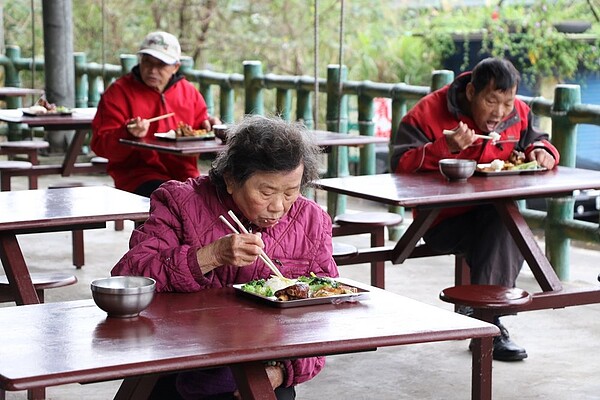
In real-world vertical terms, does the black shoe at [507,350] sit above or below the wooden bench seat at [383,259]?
below

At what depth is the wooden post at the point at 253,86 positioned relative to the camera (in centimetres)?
817

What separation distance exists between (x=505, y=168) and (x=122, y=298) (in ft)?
8.92

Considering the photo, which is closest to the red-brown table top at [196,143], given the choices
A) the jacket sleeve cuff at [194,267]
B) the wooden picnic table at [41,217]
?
the wooden picnic table at [41,217]

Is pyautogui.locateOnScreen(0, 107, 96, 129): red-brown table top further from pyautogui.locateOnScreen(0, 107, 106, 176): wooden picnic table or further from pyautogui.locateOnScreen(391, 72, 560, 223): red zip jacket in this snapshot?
pyautogui.locateOnScreen(391, 72, 560, 223): red zip jacket

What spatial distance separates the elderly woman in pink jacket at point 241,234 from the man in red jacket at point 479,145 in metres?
1.77

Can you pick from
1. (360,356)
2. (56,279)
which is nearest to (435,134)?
(360,356)

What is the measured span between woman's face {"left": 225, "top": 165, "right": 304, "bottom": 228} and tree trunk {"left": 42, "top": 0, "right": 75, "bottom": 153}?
7.27 meters

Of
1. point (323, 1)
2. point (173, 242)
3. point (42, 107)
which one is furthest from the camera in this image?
point (323, 1)

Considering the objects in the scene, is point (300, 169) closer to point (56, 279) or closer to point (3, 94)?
point (56, 279)

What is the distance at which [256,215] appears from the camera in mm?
3033

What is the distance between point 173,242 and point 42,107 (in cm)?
495

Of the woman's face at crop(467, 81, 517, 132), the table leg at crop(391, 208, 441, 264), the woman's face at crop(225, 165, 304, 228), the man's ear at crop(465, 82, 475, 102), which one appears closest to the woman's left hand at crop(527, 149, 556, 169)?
the woman's face at crop(467, 81, 517, 132)

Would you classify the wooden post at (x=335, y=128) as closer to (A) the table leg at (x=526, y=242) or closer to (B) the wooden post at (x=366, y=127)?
(B) the wooden post at (x=366, y=127)

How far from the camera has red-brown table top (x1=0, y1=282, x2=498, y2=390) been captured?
2248 mm
